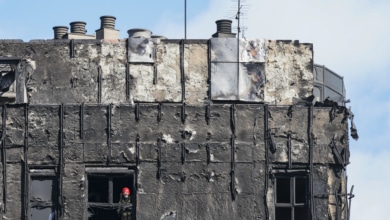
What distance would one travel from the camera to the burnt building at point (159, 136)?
121ft

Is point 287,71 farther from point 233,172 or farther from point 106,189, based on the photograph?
point 106,189

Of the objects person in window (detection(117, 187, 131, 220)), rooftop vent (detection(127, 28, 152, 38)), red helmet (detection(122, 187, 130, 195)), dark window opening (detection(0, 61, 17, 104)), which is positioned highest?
rooftop vent (detection(127, 28, 152, 38))

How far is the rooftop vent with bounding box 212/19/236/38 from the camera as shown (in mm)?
38875

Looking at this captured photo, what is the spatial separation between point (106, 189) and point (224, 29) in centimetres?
538

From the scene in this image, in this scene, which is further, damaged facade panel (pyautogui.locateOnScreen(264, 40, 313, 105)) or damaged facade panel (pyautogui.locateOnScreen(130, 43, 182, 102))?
damaged facade panel (pyautogui.locateOnScreen(264, 40, 313, 105))

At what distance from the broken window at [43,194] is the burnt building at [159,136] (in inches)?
1.0

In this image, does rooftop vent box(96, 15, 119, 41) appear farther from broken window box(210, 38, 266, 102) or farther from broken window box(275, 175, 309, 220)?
broken window box(275, 175, 309, 220)

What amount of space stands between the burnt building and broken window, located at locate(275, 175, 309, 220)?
25 millimetres

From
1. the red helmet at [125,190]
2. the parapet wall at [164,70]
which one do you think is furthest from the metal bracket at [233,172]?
the red helmet at [125,190]

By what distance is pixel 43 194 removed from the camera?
36.8m

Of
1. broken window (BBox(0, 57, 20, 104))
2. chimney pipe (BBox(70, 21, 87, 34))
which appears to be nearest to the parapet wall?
broken window (BBox(0, 57, 20, 104))

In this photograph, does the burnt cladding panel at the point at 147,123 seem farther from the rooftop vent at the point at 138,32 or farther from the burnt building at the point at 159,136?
the rooftop vent at the point at 138,32

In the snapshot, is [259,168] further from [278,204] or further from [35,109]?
[35,109]

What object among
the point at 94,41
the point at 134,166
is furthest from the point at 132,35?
the point at 134,166
